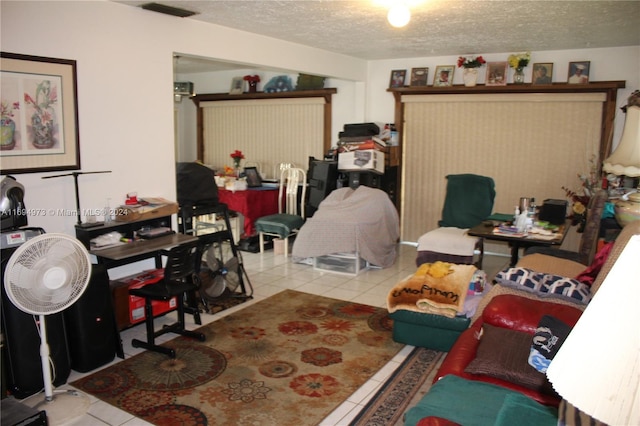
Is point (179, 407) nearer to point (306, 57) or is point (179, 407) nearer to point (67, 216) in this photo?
point (67, 216)

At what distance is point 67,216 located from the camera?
3.70 metres

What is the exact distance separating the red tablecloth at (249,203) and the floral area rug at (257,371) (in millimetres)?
2450

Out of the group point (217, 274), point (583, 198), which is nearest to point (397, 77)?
point (583, 198)

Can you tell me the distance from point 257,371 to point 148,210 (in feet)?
5.13

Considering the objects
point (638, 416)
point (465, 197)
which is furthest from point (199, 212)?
point (638, 416)

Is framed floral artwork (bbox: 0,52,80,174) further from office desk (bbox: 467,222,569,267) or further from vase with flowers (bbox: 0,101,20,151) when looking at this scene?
office desk (bbox: 467,222,569,267)

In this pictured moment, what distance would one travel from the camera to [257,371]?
3.41 m

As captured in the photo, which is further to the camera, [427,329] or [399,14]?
[427,329]

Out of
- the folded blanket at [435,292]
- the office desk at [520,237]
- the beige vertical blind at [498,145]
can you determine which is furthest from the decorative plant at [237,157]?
the folded blanket at [435,292]

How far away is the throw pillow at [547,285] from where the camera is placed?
313 centimetres

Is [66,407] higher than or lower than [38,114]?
lower

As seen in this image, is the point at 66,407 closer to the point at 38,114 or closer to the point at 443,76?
the point at 38,114

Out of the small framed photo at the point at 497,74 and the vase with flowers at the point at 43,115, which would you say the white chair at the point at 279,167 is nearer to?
the small framed photo at the point at 497,74

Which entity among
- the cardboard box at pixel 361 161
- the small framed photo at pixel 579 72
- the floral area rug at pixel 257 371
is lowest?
the floral area rug at pixel 257 371
